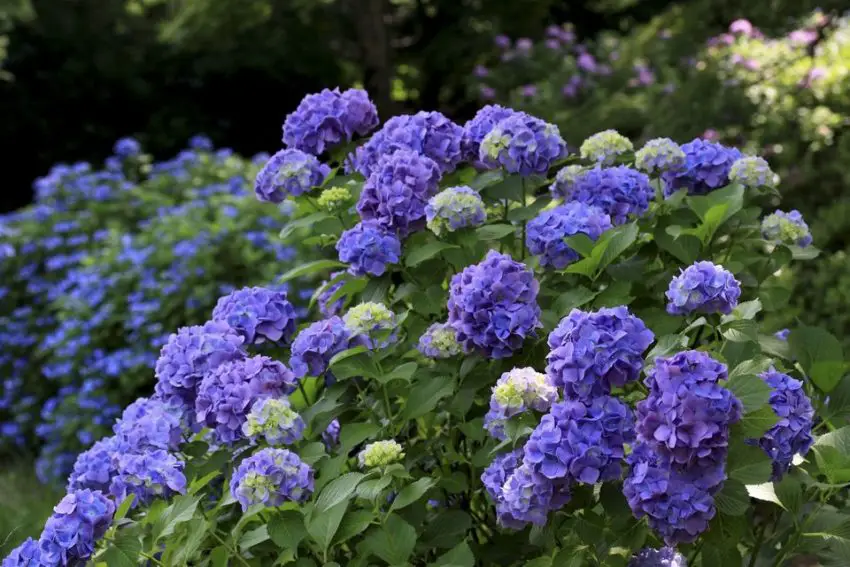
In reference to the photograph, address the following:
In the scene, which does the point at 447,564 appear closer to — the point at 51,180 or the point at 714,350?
the point at 714,350

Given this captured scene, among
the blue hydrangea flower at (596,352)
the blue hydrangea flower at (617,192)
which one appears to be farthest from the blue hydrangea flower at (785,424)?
the blue hydrangea flower at (617,192)

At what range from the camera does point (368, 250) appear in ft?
5.67

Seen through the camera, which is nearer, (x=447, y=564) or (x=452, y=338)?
(x=447, y=564)

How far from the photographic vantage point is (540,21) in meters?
8.80

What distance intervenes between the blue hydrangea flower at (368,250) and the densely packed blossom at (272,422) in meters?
Answer: 0.31

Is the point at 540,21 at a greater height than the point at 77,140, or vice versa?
the point at 77,140

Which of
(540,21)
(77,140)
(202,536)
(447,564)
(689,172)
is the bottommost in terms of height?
(447,564)

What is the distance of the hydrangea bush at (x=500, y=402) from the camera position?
1345 mm

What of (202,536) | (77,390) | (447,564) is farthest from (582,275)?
(77,390)

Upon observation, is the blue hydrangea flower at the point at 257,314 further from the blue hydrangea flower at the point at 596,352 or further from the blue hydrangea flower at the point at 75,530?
the blue hydrangea flower at the point at 596,352

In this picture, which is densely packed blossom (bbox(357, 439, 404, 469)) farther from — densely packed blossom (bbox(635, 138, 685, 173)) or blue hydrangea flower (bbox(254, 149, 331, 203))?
densely packed blossom (bbox(635, 138, 685, 173))

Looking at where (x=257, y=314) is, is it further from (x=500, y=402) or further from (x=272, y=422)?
(x=500, y=402)

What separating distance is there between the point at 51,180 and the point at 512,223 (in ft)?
14.7

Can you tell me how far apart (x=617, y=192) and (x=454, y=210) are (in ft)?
1.10
